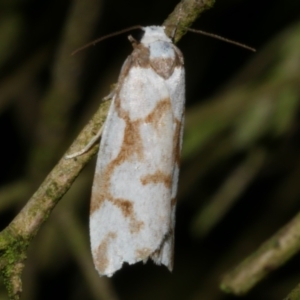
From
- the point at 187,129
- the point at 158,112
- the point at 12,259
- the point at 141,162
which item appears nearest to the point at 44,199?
the point at 12,259

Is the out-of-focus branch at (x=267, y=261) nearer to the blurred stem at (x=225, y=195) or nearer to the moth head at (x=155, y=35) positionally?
the moth head at (x=155, y=35)

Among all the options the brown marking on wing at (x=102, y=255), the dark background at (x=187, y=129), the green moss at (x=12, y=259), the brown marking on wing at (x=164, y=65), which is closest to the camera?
the green moss at (x=12, y=259)

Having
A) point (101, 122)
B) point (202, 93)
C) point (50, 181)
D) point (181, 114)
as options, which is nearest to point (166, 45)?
point (181, 114)

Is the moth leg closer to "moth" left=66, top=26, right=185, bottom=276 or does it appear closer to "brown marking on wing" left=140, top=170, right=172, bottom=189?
"moth" left=66, top=26, right=185, bottom=276

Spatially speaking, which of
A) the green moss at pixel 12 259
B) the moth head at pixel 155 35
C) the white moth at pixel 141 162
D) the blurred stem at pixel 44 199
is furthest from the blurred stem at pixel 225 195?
the green moss at pixel 12 259

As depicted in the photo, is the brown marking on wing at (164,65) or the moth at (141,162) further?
the brown marking on wing at (164,65)

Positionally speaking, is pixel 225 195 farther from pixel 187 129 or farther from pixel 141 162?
pixel 141 162
